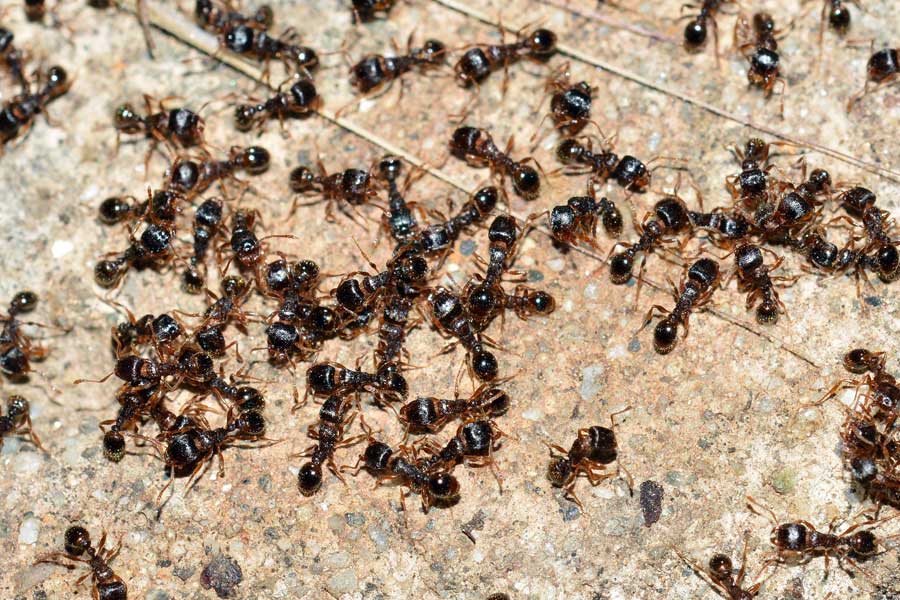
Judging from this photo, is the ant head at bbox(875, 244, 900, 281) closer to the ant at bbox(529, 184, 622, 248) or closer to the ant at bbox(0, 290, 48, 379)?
the ant at bbox(529, 184, 622, 248)

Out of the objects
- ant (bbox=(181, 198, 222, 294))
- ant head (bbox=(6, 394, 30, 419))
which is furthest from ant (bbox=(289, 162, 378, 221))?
ant head (bbox=(6, 394, 30, 419))

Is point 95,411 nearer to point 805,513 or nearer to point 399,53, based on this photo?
point 399,53

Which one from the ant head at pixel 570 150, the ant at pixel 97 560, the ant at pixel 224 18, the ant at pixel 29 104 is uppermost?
the ant at pixel 224 18

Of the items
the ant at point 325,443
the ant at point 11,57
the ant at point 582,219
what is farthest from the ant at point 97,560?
the ant at point 11,57

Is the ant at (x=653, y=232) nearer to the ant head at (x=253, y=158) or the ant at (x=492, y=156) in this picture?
the ant at (x=492, y=156)

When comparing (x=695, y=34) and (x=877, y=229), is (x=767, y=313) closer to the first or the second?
(x=877, y=229)

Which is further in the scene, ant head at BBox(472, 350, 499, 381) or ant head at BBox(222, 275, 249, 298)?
ant head at BBox(222, 275, 249, 298)

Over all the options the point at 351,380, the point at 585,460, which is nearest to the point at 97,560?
the point at 351,380
